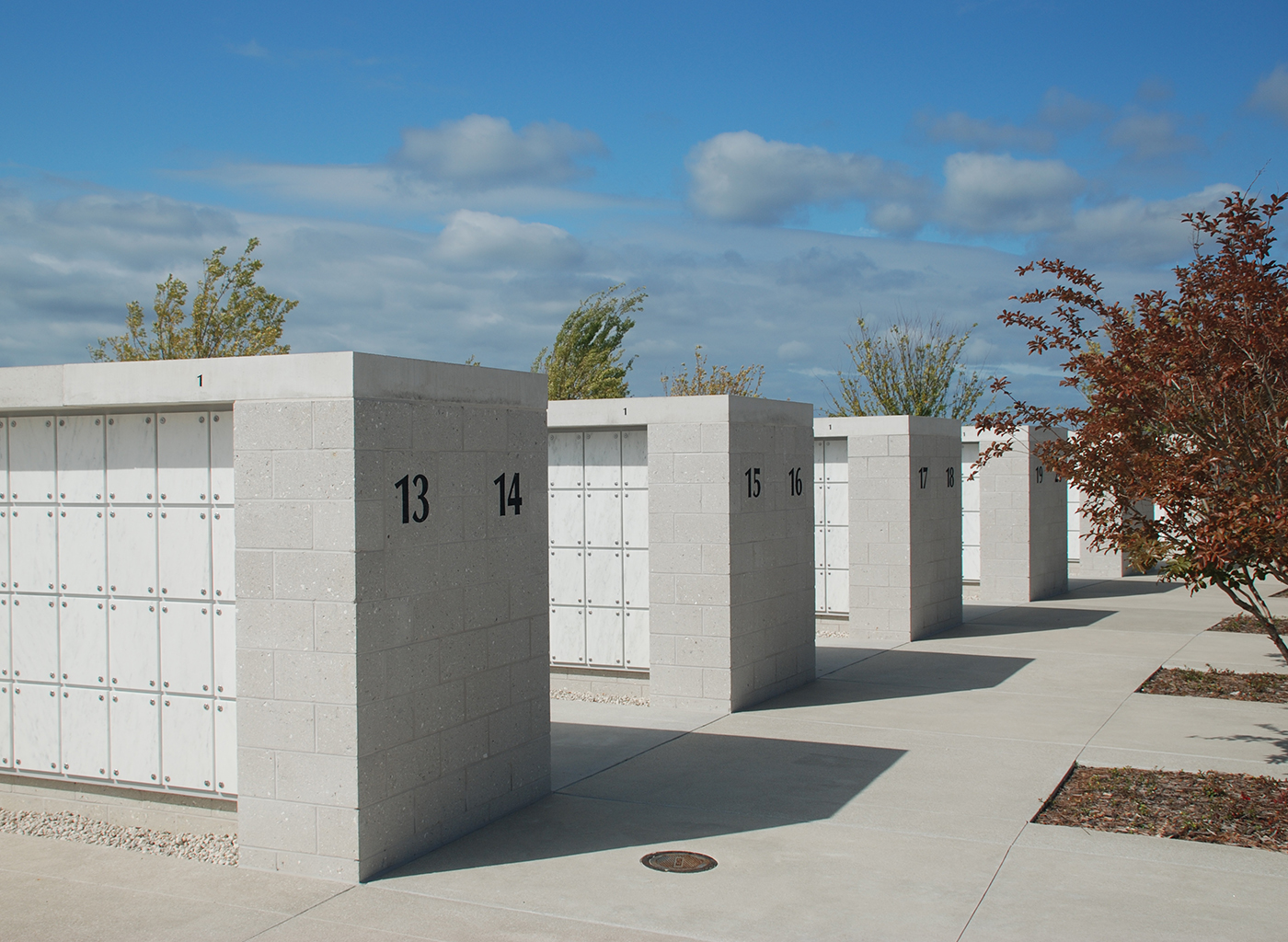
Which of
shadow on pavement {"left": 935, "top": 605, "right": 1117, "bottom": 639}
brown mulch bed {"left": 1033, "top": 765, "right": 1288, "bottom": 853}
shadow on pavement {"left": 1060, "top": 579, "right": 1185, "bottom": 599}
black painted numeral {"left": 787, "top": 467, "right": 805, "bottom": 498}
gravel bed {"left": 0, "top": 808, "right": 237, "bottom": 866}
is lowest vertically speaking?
shadow on pavement {"left": 1060, "top": 579, "right": 1185, "bottom": 599}

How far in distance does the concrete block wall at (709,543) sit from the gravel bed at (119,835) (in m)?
4.74

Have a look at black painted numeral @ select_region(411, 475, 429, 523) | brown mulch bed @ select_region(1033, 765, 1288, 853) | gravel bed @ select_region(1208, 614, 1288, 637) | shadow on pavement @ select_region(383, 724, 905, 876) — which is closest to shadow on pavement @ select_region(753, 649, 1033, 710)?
shadow on pavement @ select_region(383, 724, 905, 876)

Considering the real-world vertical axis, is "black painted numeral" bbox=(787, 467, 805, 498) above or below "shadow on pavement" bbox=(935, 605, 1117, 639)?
above

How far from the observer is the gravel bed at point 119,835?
255 inches

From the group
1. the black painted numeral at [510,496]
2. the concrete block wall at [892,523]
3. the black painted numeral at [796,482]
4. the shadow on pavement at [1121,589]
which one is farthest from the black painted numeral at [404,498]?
the shadow on pavement at [1121,589]

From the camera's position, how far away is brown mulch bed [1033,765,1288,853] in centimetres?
682

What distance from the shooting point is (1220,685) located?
36.9 ft

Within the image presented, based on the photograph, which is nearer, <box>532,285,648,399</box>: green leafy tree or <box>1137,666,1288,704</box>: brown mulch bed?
<box>1137,666,1288,704</box>: brown mulch bed

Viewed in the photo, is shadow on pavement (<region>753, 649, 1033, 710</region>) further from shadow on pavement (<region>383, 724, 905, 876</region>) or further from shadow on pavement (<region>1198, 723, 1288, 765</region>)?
shadow on pavement (<region>1198, 723, 1288, 765</region>)

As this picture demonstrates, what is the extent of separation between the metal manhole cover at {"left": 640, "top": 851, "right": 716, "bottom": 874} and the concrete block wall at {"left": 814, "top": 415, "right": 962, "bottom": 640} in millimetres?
8813

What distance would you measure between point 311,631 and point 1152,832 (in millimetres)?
5049

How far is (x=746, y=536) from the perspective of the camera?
413 inches

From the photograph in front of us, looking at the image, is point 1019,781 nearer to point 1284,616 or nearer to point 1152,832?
point 1152,832

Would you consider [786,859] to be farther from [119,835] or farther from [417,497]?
[119,835]
